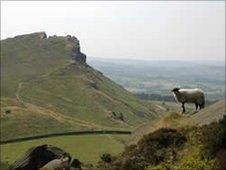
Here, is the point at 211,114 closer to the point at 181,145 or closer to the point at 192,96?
the point at 181,145

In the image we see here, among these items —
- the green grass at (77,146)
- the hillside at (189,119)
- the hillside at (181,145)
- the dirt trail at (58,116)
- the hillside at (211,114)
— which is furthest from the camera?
the dirt trail at (58,116)

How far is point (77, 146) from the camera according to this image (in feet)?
331

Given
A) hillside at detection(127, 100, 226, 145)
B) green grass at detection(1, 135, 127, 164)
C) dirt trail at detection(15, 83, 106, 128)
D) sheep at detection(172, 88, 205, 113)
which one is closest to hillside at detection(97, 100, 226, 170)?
hillside at detection(127, 100, 226, 145)

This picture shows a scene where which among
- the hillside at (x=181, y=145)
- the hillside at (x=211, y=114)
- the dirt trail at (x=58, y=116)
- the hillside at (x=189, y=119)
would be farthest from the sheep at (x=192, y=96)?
the dirt trail at (x=58, y=116)

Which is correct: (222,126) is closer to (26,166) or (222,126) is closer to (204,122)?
(204,122)

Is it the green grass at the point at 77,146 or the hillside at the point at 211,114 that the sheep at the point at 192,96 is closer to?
the hillside at the point at 211,114

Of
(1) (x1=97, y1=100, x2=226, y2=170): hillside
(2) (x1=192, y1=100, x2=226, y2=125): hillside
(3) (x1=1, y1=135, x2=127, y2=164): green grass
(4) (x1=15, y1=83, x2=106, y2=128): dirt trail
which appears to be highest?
(2) (x1=192, y1=100, x2=226, y2=125): hillside

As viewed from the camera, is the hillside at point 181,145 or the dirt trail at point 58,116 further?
the dirt trail at point 58,116

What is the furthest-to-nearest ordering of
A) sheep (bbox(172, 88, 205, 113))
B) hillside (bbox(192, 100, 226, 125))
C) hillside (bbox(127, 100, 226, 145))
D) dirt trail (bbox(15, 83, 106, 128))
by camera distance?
1. dirt trail (bbox(15, 83, 106, 128))
2. sheep (bbox(172, 88, 205, 113))
3. hillside (bbox(127, 100, 226, 145))
4. hillside (bbox(192, 100, 226, 125))

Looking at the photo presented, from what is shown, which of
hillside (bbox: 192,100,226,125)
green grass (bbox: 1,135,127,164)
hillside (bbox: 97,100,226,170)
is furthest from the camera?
green grass (bbox: 1,135,127,164)

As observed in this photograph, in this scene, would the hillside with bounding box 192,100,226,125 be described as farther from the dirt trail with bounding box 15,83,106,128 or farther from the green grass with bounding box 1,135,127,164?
the dirt trail with bounding box 15,83,106,128

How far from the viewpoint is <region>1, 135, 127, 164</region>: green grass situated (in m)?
87.9

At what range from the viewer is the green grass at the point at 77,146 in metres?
87.9

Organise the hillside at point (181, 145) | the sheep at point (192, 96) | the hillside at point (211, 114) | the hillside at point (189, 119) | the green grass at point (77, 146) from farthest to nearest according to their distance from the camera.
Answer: the green grass at point (77, 146), the sheep at point (192, 96), the hillside at point (189, 119), the hillside at point (211, 114), the hillside at point (181, 145)
